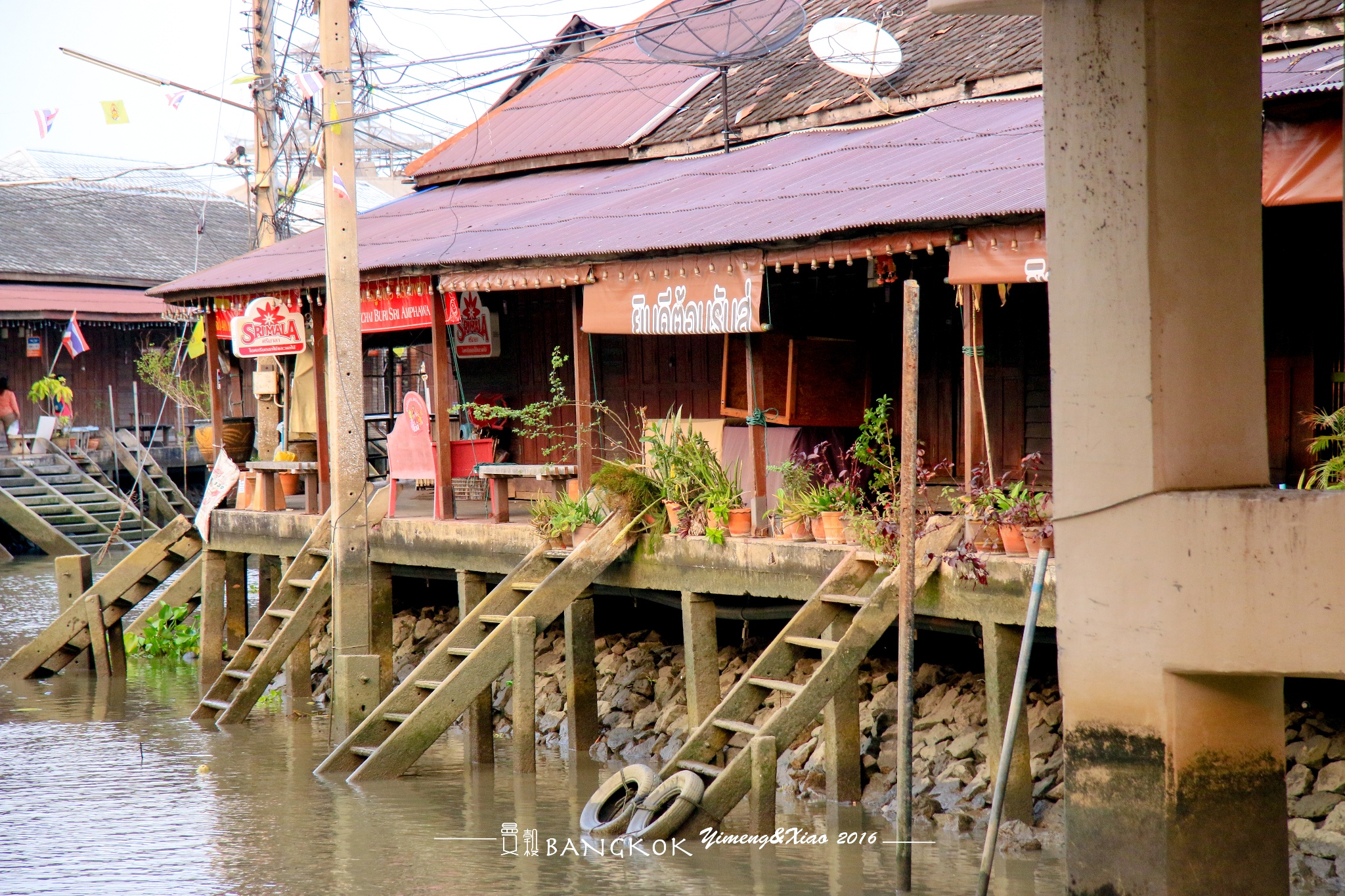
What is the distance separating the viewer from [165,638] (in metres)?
15.6

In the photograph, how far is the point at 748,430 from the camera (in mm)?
10406

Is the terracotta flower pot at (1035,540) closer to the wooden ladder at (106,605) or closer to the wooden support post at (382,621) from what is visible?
the wooden support post at (382,621)

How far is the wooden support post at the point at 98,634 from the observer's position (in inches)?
562

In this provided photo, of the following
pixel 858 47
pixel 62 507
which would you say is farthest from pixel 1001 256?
pixel 62 507

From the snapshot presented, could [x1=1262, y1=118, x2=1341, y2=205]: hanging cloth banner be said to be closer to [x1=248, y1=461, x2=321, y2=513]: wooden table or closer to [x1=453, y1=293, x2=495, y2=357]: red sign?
[x1=248, y1=461, x2=321, y2=513]: wooden table

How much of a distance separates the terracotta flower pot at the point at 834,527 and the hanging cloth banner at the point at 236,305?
6.49m

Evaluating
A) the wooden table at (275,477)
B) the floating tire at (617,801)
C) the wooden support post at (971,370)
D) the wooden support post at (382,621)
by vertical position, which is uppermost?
the wooden support post at (971,370)

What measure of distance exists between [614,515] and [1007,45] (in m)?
5.55

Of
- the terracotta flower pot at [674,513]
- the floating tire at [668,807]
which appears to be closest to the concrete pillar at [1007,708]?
the floating tire at [668,807]

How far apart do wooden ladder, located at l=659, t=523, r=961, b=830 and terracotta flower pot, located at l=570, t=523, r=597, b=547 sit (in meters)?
2.13

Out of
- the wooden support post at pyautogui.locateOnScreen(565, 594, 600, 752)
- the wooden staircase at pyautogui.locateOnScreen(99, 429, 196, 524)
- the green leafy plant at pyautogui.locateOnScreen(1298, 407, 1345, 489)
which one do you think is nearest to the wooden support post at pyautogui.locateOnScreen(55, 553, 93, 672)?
the wooden support post at pyautogui.locateOnScreen(565, 594, 600, 752)

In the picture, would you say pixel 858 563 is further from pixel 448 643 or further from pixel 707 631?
pixel 448 643

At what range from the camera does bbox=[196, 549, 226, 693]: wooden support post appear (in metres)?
13.7

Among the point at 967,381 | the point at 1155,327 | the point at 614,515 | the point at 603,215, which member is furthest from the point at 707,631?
the point at 1155,327
